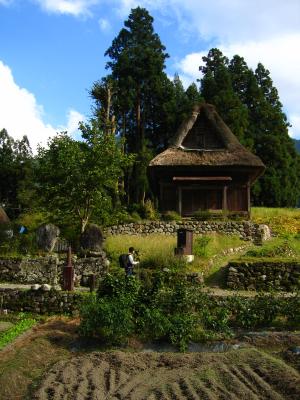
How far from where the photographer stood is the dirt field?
9.09 metres

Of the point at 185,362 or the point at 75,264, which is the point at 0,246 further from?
the point at 185,362

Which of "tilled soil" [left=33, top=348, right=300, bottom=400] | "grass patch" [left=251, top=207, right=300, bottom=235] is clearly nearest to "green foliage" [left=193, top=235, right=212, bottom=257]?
"grass patch" [left=251, top=207, right=300, bottom=235]

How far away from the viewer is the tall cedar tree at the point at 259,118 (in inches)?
1588

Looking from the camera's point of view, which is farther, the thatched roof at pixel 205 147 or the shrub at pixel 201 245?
the thatched roof at pixel 205 147

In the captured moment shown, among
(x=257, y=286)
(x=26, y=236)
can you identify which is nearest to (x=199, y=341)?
(x=257, y=286)

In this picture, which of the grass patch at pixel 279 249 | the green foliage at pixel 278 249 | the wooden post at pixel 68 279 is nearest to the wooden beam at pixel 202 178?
the grass patch at pixel 279 249

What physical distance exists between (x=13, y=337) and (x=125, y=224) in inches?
532

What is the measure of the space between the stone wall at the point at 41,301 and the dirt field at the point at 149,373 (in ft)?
9.62

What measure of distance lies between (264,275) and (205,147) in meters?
14.4

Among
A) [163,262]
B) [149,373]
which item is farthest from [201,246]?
[149,373]

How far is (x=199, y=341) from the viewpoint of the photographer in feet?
41.5

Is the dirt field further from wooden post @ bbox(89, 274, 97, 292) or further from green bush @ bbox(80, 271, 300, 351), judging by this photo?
wooden post @ bbox(89, 274, 97, 292)

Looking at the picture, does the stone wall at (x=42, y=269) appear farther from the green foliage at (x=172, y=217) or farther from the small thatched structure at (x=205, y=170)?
the small thatched structure at (x=205, y=170)

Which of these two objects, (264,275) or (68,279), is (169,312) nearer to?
(68,279)
